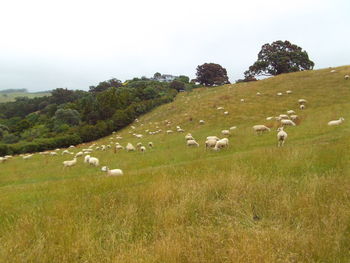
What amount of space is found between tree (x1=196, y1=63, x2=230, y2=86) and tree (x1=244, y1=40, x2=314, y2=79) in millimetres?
18309

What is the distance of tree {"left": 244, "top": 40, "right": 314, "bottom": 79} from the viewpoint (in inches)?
2343

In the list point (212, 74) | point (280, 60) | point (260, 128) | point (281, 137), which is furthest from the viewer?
point (212, 74)

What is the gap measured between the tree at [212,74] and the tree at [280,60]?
18.3 meters

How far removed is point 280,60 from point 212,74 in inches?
1015

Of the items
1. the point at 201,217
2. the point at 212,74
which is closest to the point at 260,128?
the point at 201,217

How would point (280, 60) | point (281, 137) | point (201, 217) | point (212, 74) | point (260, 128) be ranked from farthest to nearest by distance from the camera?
point (212, 74), point (280, 60), point (260, 128), point (281, 137), point (201, 217)

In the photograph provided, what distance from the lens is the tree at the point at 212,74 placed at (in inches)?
3177

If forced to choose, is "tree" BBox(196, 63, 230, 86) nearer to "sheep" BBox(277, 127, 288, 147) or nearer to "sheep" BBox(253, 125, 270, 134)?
"sheep" BBox(253, 125, 270, 134)

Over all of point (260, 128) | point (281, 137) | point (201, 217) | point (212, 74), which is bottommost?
point (260, 128)

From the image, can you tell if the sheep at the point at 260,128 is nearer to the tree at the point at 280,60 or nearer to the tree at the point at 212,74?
the tree at the point at 280,60

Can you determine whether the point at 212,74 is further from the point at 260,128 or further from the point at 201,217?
the point at 201,217

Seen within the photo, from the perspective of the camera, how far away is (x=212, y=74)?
8081cm

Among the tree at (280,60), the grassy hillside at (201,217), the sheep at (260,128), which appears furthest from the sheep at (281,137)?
the tree at (280,60)

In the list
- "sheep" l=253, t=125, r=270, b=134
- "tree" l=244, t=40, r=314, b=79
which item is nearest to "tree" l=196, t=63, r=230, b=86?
"tree" l=244, t=40, r=314, b=79
